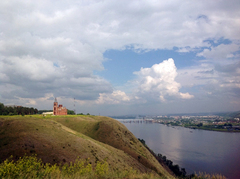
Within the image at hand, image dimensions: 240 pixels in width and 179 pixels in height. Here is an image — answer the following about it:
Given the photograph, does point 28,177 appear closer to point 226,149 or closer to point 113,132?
point 113,132

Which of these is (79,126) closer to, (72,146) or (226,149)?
(72,146)

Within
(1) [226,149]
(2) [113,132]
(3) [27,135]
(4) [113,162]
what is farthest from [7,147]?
(1) [226,149]

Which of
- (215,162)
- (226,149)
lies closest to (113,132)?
(215,162)

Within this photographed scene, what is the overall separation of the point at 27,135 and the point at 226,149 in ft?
333

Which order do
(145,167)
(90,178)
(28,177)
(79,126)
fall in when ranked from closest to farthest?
(28,177) → (90,178) → (145,167) → (79,126)

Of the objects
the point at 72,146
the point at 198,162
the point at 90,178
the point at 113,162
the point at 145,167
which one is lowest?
the point at 198,162

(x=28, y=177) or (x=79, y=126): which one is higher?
(x=28, y=177)

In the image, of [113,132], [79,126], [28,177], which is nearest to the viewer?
[28,177]

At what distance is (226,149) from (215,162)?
26.7 meters

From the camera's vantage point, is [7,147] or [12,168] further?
[7,147]

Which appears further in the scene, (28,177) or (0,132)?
(0,132)

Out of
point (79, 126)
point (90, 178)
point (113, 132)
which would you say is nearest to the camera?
point (90, 178)

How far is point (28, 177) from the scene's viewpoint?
33.0 feet

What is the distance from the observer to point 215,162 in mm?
68000
